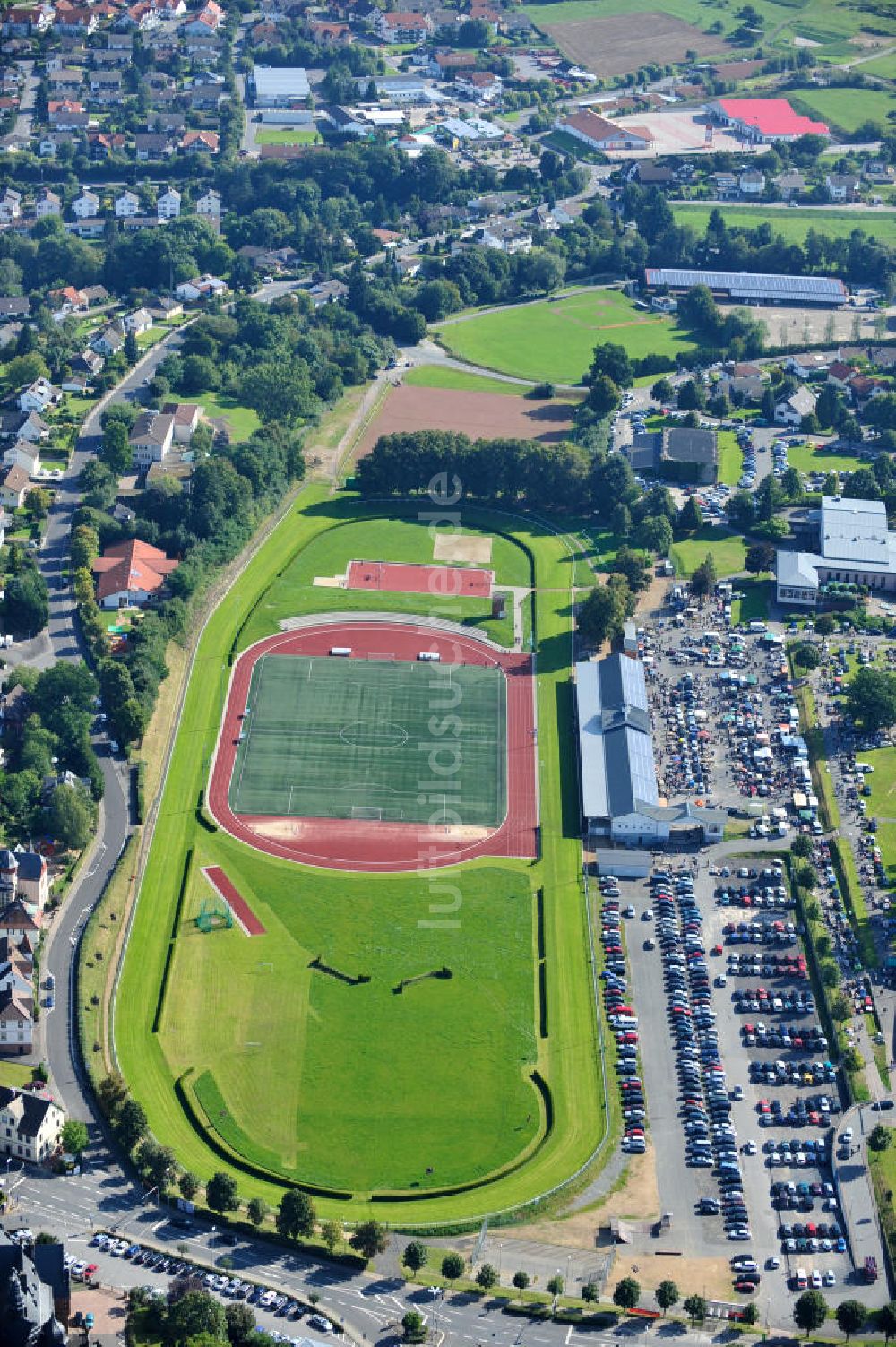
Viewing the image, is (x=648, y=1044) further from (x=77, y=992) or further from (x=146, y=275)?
(x=146, y=275)

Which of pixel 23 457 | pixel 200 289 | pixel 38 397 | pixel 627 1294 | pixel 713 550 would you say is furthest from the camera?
pixel 200 289

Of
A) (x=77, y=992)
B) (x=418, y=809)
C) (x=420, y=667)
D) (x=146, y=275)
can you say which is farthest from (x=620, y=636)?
(x=146, y=275)

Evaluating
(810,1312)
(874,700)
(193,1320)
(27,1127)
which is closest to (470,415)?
(874,700)

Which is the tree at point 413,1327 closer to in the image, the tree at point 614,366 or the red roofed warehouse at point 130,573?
the red roofed warehouse at point 130,573

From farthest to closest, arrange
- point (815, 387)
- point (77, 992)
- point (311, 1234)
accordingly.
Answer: point (815, 387)
point (77, 992)
point (311, 1234)

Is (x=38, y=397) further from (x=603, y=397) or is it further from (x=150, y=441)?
(x=603, y=397)

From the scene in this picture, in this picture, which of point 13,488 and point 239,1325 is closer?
point 239,1325
